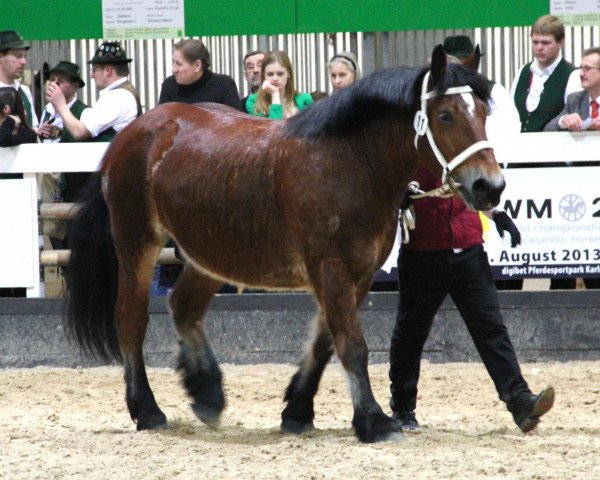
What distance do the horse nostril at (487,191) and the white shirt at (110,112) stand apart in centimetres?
394

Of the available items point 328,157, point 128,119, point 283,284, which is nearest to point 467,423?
point 283,284

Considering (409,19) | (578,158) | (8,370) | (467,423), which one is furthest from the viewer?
(409,19)

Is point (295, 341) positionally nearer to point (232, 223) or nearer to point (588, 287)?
point (588, 287)

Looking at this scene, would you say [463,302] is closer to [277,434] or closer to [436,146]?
[436,146]

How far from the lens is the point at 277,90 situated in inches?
352

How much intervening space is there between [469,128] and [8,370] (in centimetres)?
456

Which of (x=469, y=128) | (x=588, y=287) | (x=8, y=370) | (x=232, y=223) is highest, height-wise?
(x=469, y=128)

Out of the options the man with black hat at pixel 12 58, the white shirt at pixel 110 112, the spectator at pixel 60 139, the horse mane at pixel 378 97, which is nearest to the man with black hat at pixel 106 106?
the white shirt at pixel 110 112

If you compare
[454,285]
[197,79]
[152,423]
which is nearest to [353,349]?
[454,285]

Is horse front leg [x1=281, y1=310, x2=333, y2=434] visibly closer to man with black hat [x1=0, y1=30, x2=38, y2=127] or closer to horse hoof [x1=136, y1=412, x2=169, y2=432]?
horse hoof [x1=136, y1=412, x2=169, y2=432]

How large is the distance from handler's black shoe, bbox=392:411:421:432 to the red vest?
2.84 feet

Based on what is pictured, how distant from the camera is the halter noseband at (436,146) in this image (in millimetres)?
5598

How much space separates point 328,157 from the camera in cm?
600

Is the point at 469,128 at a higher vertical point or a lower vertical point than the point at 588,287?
higher
